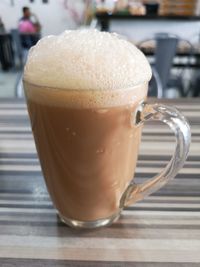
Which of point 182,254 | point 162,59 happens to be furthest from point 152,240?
point 162,59

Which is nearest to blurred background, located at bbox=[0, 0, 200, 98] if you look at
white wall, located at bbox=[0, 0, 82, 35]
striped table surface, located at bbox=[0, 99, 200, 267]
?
white wall, located at bbox=[0, 0, 82, 35]

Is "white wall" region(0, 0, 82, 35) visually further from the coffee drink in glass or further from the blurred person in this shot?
the coffee drink in glass

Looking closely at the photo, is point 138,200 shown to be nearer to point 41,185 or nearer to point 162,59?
point 41,185

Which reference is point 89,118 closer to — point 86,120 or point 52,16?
point 86,120

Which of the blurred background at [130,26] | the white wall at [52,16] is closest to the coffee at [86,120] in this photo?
the blurred background at [130,26]

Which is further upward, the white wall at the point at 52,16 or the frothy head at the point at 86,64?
the frothy head at the point at 86,64

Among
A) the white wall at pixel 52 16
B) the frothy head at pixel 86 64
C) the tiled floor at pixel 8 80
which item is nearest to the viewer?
the frothy head at pixel 86 64

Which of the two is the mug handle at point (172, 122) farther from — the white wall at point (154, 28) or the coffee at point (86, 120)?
the white wall at point (154, 28)
